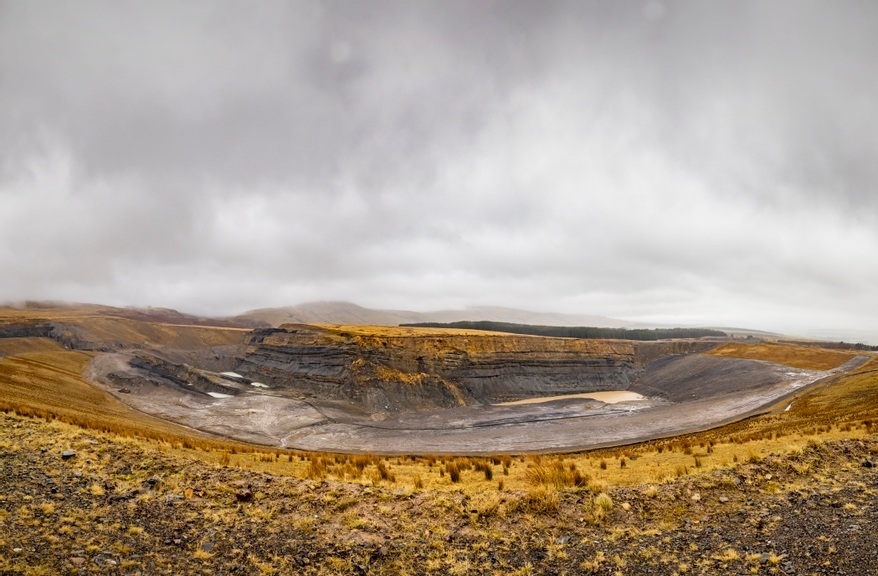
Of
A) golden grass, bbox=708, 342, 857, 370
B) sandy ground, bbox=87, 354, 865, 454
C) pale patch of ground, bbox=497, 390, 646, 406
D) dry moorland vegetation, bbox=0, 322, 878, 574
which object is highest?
dry moorland vegetation, bbox=0, 322, 878, 574

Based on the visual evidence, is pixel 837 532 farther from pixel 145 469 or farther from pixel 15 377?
pixel 15 377

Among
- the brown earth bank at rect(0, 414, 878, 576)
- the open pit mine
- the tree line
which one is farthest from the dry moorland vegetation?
the tree line

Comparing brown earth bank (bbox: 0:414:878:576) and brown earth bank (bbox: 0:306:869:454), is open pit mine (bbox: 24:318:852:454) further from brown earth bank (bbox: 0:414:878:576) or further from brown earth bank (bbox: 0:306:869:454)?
brown earth bank (bbox: 0:414:878:576)

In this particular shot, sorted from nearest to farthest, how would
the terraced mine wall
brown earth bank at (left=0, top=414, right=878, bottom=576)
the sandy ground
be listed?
brown earth bank at (left=0, top=414, right=878, bottom=576)
the sandy ground
the terraced mine wall

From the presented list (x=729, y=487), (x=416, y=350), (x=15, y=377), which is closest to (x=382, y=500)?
(x=729, y=487)

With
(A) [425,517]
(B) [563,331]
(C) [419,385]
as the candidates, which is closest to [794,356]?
(C) [419,385]

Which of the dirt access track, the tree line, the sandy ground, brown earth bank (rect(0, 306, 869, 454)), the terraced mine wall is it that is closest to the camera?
the sandy ground

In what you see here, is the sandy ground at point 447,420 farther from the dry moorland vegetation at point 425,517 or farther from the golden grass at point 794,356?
the dry moorland vegetation at point 425,517
